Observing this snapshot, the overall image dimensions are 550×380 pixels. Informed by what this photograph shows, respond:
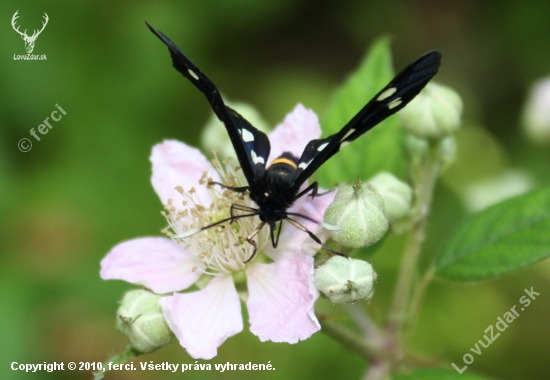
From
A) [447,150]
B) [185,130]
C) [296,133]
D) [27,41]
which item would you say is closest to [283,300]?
[296,133]

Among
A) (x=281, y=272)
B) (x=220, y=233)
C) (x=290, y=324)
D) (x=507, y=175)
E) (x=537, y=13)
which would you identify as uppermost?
(x=537, y=13)

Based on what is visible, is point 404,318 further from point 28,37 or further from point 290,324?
point 28,37

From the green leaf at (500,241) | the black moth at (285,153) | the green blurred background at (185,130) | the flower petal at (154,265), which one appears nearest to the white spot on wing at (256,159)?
the black moth at (285,153)

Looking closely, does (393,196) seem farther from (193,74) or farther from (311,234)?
(193,74)

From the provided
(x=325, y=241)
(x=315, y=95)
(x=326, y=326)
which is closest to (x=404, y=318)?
(x=326, y=326)

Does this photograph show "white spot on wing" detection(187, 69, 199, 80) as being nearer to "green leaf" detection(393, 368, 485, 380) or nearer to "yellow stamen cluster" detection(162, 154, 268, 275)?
"yellow stamen cluster" detection(162, 154, 268, 275)

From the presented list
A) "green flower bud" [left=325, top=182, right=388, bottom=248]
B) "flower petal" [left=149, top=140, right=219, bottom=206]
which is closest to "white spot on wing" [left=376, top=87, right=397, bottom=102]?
"green flower bud" [left=325, top=182, right=388, bottom=248]
